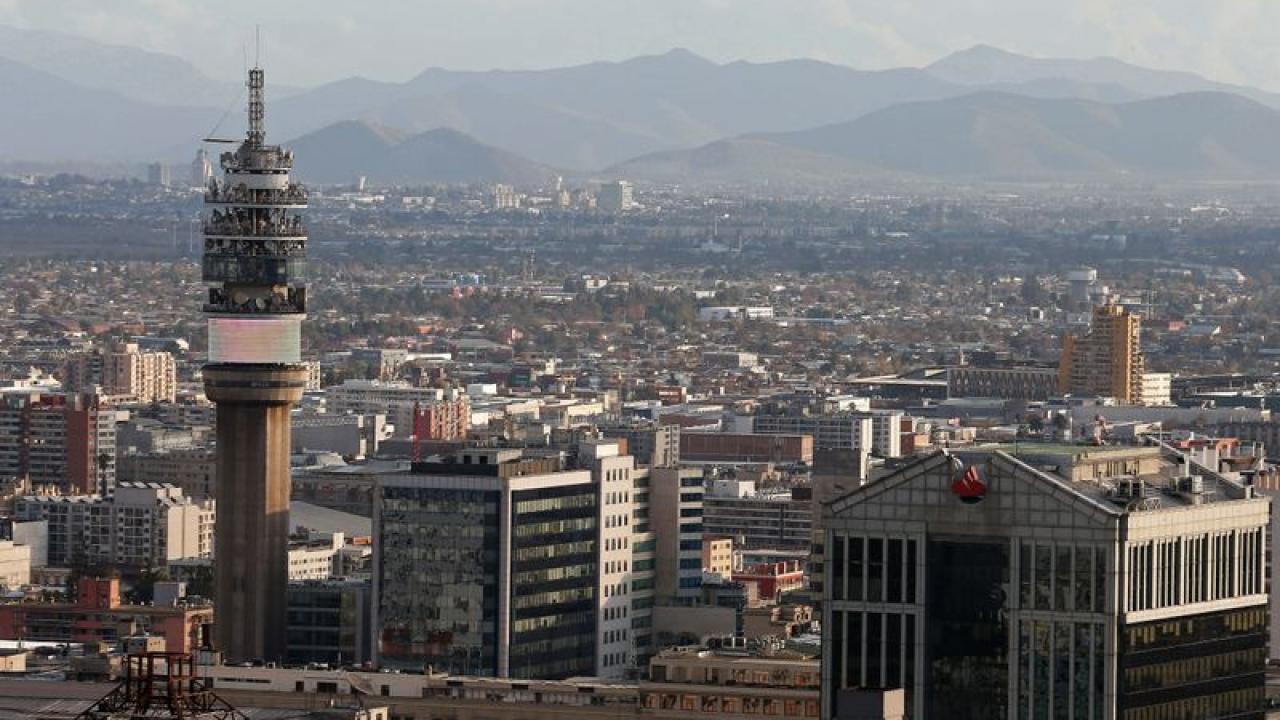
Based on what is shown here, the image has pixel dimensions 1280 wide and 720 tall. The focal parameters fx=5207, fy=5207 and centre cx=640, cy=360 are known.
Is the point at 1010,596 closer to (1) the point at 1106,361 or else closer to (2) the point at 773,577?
(2) the point at 773,577

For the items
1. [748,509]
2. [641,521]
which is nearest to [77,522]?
[748,509]

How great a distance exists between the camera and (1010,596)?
5178cm

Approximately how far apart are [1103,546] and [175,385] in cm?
13290

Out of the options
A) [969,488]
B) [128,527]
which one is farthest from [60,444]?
[969,488]

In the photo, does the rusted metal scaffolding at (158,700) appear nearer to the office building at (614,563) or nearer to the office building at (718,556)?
the office building at (614,563)

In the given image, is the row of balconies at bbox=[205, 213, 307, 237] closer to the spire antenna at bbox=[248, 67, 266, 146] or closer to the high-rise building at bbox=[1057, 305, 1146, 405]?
the spire antenna at bbox=[248, 67, 266, 146]

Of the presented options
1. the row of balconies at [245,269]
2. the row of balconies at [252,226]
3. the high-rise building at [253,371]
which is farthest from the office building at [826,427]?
the row of balconies at [245,269]

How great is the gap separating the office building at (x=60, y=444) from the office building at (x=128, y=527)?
1270 cm

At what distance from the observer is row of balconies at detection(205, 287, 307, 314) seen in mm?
86500

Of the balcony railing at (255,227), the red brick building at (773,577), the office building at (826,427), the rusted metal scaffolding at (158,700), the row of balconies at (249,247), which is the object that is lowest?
the red brick building at (773,577)

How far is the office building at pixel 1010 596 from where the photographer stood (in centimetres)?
5153

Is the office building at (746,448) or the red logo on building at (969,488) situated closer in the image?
the red logo on building at (969,488)

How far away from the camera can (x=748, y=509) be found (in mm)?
123625

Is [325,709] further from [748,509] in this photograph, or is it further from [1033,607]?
[748,509]
